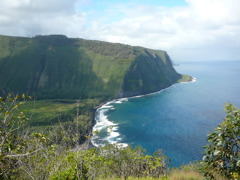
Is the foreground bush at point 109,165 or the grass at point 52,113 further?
the grass at point 52,113

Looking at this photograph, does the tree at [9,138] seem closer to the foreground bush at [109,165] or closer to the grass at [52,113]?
the foreground bush at [109,165]

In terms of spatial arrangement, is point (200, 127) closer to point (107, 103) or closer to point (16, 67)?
point (107, 103)

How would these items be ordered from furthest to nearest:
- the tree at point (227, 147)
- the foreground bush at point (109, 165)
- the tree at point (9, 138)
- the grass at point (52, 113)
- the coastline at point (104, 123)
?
the grass at point (52, 113) < the coastline at point (104, 123) < the foreground bush at point (109, 165) < the tree at point (227, 147) < the tree at point (9, 138)

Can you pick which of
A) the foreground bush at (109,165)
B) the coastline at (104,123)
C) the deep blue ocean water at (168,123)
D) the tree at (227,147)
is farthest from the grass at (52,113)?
the tree at (227,147)

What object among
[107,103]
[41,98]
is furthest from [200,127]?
[41,98]

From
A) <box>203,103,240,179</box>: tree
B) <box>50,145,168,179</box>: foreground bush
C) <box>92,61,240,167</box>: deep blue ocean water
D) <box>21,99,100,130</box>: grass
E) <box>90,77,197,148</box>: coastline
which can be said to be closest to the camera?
<box>203,103,240,179</box>: tree

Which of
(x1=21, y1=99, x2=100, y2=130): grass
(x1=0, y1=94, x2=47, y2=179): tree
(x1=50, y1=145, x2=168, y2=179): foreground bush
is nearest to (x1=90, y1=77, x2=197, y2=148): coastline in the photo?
(x1=21, y1=99, x2=100, y2=130): grass

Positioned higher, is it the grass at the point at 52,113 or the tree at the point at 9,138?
the tree at the point at 9,138

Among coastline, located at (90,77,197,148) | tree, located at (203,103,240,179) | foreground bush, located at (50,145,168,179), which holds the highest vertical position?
tree, located at (203,103,240,179)

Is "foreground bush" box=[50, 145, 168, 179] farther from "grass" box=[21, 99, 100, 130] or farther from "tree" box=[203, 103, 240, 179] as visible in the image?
"grass" box=[21, 99, 100, 130]
